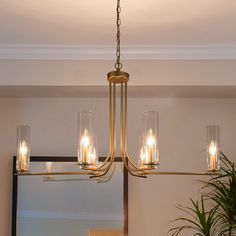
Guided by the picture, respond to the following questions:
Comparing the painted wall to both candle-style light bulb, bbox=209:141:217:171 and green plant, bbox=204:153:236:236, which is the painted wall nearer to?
green plant, bbox=204:153:236:236

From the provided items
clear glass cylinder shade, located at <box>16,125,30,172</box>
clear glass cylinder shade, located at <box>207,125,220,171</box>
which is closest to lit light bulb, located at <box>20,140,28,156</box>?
clear glass cylinder shade, located at <box>16,125,30,172</box>

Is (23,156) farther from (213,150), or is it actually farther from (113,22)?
(113,22)

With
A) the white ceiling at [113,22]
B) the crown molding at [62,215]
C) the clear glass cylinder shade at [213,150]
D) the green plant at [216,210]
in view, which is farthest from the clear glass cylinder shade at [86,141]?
the crown molding at [62,215]

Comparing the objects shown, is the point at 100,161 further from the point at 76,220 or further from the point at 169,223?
the point at 169,223

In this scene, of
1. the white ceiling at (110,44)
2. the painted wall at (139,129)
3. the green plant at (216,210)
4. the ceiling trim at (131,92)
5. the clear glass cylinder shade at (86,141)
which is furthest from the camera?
the painted wall at (139,129)

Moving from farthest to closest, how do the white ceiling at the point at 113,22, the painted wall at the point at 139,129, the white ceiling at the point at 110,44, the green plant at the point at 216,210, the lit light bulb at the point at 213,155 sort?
the painted wall at the point at 139,129 → the green plant at the point at 216,210 → the white ceiling at the point at 110,44 → the white ceiling at the point at 113,22 → the lit light bulb at the point at 213,155

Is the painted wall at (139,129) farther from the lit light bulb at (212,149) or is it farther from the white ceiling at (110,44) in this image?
the lit light bulb at (212,149)

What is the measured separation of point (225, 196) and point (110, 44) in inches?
62.0

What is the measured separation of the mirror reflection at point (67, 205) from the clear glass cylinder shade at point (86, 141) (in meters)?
1.63

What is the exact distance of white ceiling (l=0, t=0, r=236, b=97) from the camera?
279 centimetres

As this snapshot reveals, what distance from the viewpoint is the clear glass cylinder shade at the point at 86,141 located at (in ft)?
6.83

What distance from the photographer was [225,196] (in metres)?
3.44

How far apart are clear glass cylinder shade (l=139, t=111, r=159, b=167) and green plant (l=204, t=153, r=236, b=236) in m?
1.27

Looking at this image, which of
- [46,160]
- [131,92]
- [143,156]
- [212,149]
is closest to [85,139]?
[143,156]
